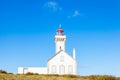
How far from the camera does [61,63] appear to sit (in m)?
81.9

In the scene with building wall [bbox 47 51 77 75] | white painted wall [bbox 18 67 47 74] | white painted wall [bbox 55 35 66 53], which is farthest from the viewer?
white painted wall [bbox 55 35 66 53]

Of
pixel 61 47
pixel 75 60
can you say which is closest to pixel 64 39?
pixel 61 47

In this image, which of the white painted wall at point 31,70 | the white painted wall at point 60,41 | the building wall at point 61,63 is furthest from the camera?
the white painted wall at point 60,41

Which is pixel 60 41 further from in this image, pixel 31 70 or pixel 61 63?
pixel 31 70

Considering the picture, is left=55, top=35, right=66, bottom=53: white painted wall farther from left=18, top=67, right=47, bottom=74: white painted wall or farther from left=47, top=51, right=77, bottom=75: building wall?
left=18, top=67, right=47, bottom=74: white painted wall

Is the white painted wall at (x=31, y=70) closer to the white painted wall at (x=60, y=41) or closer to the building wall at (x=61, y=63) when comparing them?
the building wall at (x=61, y=63)

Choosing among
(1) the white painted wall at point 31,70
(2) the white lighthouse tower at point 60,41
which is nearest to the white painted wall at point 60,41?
(2) the white lighthouse tower at point 60,41

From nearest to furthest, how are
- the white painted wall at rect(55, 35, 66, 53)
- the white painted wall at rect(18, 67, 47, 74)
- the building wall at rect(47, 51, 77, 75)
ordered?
the white painted wall at rect(18, 67, 47, 74) < the building wall at rect(47, 51, 77, 75) < the white painted wall at rect(55, 35, 66, 53)

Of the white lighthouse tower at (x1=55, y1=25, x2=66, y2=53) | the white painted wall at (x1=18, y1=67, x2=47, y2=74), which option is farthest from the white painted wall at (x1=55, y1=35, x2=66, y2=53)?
the white painted wall at (x1=18, y1=67, x2=47, y2=74)

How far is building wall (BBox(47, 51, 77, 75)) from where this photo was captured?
8050 centimetres

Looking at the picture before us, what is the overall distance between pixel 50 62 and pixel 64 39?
8116mm

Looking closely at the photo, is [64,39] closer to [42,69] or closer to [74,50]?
[74,50]

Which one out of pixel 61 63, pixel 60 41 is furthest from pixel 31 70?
pixel 60 41

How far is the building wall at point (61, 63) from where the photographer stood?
80500 mm
